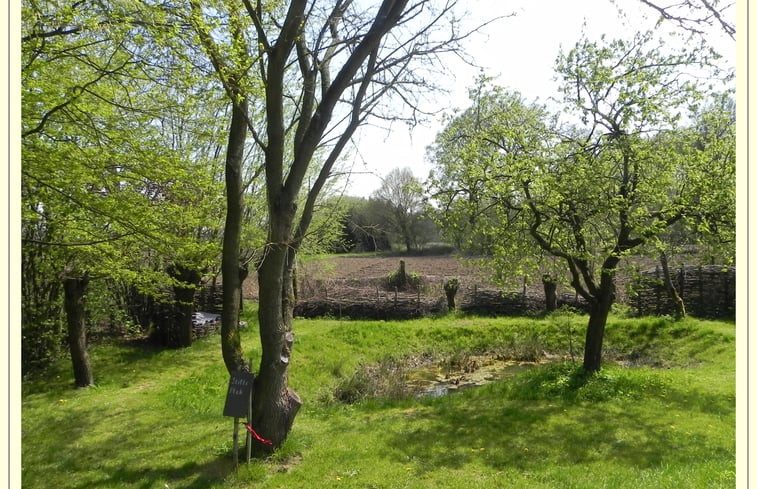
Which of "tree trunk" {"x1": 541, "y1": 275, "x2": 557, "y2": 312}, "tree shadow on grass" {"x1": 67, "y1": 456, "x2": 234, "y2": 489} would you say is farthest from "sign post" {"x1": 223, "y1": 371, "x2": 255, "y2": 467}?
"tree trunk" {"x1": 541, "y1": 275, "x2": 557, "y2": 312}

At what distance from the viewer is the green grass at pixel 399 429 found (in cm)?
584

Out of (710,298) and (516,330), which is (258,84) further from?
(710,298)

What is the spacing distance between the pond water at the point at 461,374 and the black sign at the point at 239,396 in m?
6.45

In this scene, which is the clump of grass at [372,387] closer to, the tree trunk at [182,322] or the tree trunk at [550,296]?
the tree trunk at [182,322]

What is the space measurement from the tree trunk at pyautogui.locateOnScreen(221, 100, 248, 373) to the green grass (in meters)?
1.33

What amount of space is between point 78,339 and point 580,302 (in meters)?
16.4

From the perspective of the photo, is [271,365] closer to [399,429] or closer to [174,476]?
[174,476]

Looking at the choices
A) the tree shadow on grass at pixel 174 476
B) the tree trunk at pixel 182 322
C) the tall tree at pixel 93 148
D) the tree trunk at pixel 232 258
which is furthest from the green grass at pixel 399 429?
the tall tree at pixel 93 148

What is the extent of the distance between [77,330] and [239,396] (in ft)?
20.2

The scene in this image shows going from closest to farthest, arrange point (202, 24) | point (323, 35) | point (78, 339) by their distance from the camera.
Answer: point (202, 24) < point (323, 35) < point (78, 339)

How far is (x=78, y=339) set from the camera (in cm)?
1009

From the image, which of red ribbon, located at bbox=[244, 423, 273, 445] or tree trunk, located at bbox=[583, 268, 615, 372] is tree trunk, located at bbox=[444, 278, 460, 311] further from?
red ribbon, located at bbox=[244, 423, 273, 445]

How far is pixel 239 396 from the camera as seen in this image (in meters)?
5.96

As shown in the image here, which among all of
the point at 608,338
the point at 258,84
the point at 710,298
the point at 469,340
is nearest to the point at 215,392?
the point at 258,84
